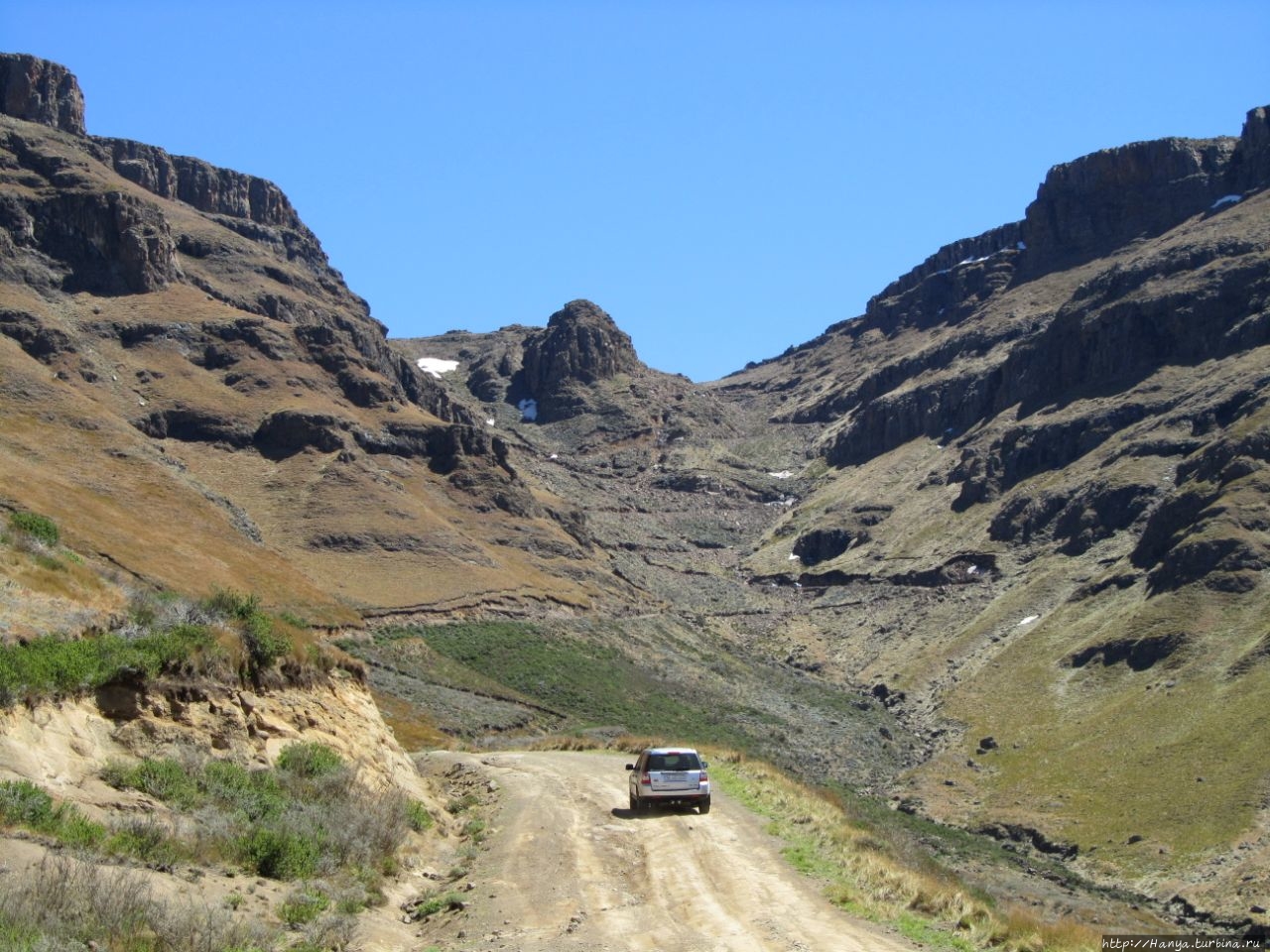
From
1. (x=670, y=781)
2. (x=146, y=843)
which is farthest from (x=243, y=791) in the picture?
(x=670, y=781)

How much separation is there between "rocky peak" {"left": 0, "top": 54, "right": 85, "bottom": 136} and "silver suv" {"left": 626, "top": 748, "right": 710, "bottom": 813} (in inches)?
6395

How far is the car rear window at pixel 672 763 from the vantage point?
26125 mm

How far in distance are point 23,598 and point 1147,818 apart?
6002cm

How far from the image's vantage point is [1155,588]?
329 ft

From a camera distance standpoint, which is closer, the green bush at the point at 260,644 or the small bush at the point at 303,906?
the small bush at the point at 303,906

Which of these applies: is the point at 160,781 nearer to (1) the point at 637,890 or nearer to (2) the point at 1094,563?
(1) the point at 637,890

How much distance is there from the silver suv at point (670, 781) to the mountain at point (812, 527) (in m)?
12.2

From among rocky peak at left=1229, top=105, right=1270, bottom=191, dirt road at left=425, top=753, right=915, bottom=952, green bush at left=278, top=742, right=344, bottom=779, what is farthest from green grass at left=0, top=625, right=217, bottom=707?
rocky peak at left=1229, top=105, right=1270, bottom=191

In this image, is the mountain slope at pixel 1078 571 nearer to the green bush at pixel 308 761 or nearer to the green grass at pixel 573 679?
the green grass at pixel 573 679

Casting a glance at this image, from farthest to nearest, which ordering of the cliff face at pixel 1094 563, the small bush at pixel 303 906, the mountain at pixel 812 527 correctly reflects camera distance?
the mountain at pixel 812 527
the cliff face at pixel 1094 563
the small bush at pixel 303 906

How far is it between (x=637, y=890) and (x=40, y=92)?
174095 mm

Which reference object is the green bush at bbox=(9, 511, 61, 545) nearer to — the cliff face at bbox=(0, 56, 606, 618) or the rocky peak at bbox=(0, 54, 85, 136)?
the cliff face at bbox=(0, 56, 606, 618)

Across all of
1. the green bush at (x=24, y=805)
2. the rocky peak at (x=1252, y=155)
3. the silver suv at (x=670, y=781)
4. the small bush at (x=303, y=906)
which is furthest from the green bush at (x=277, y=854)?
the rocky peak at (x=1252, y=155)

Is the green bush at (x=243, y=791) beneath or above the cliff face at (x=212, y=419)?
beneath
